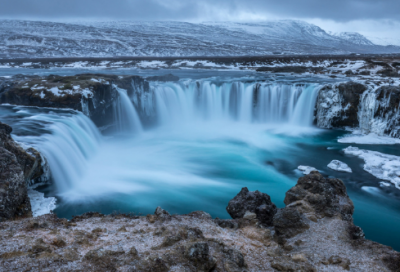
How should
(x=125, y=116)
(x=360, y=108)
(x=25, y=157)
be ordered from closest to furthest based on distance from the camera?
(x=25, y=157), (x=360, y=108), (x=125, y=116)

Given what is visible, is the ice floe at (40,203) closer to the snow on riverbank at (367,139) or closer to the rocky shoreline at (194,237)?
the rocky shoreline at (194,237)

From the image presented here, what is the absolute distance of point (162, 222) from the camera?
5.99 metres

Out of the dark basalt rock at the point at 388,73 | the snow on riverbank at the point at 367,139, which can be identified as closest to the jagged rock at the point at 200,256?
the snow on riverbank at the point at 367,139

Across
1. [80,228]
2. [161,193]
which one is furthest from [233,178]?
[80,228]

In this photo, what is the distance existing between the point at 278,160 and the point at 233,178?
3409 millimetres

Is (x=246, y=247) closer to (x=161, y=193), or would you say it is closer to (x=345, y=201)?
(x=345, y=201)

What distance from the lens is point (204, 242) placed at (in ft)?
15.0

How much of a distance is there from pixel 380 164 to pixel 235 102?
1179 centimetres

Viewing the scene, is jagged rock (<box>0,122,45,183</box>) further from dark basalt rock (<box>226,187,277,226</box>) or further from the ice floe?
dark basalt rock (<box>226,187,277,226</box>)

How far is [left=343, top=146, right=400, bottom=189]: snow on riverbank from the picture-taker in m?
11.9

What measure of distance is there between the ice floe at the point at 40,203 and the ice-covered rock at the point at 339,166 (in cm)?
1151

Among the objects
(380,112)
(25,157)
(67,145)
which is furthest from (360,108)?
(25,157)

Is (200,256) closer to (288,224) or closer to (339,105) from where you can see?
(288,224)

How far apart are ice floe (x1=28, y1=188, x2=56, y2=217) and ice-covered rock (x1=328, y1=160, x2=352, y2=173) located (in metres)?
11.5
